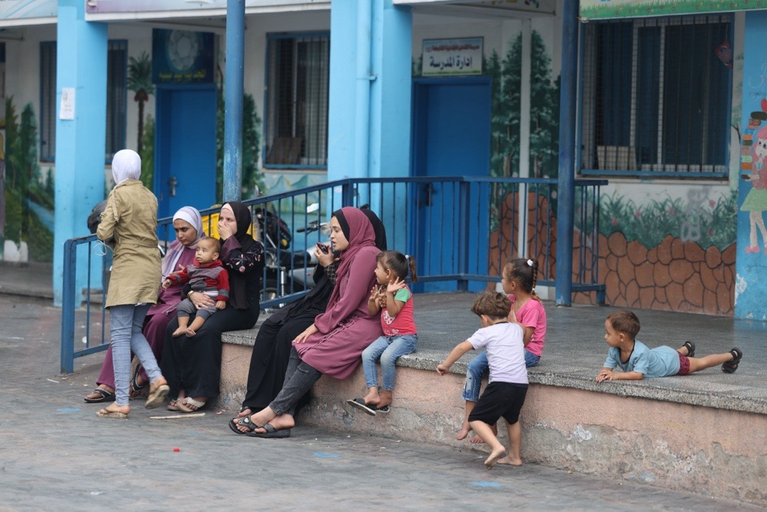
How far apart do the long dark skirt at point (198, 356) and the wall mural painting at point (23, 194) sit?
935 centimetres

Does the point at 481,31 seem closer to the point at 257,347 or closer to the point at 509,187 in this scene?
the point at 509,187

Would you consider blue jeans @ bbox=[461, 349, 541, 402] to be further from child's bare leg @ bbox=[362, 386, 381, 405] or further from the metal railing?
the metal railing

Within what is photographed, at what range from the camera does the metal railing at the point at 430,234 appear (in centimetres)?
996

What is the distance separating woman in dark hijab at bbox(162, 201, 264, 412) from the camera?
856 cm

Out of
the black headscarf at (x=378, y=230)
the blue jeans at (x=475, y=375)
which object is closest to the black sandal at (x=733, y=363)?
the blue jeans at (x=475, y=375)

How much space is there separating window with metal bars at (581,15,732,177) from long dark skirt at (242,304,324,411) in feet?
15.0

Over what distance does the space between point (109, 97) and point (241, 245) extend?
8925mm

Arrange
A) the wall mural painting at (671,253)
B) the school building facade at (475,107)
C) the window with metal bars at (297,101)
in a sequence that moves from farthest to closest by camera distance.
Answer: the window with metal bars at (297,101) → the wall mural painting at (671,253) → the school building facade at (475,107)

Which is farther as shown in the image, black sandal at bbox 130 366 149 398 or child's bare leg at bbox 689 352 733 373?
black sandal at bbox 130 366 149 398

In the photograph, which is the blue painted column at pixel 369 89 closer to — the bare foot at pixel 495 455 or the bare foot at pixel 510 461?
the bare foot at pixel 510 461

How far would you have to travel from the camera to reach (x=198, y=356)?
8617 millimetres

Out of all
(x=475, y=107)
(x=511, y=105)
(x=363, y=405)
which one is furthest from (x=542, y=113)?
(x=363, y=405)

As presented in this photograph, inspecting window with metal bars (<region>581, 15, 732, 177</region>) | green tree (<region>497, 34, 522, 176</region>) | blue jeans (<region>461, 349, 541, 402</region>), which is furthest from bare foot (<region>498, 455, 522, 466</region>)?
green tree (<region>497, 34, 522, 176</region>)

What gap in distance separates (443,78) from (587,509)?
25.6ft
